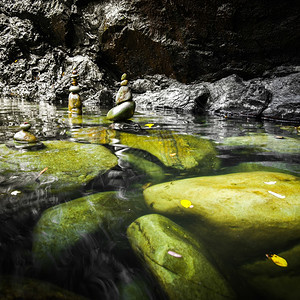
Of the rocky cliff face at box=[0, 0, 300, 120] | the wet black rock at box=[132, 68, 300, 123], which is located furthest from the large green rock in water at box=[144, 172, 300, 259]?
the rocky cliff face at box=[0, 0, 300, 120]

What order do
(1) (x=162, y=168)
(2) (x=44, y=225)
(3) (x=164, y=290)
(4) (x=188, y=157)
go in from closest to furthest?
1. (3) (x=164, y=290)
2. (2) (x=44, y=225)
3. (1) (x=162, y=168)
4. (4) (x=188, y=157)

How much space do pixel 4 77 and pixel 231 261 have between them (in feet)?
52.8

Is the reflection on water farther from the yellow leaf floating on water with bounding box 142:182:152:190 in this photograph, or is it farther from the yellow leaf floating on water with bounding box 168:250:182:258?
the yellow leaf floating on water with bounding box 168:250:182:258

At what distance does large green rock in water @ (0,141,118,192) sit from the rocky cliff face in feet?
25.5

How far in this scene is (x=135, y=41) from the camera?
947 cm

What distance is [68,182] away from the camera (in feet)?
5.41

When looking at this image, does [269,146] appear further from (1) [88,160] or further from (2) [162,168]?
(1) [88,160]

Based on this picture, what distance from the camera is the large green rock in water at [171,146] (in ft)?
7.13

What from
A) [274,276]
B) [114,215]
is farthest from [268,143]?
[114,215]

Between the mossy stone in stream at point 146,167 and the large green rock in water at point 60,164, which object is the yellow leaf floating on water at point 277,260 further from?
the large green rock in water at point 60,164

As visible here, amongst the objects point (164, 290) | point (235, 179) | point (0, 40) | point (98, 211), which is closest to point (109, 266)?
point (164, 290)

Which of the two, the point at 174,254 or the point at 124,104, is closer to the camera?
the point at 174,254

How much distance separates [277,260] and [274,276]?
11cm

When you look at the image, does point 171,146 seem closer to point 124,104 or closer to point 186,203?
point 186,203
